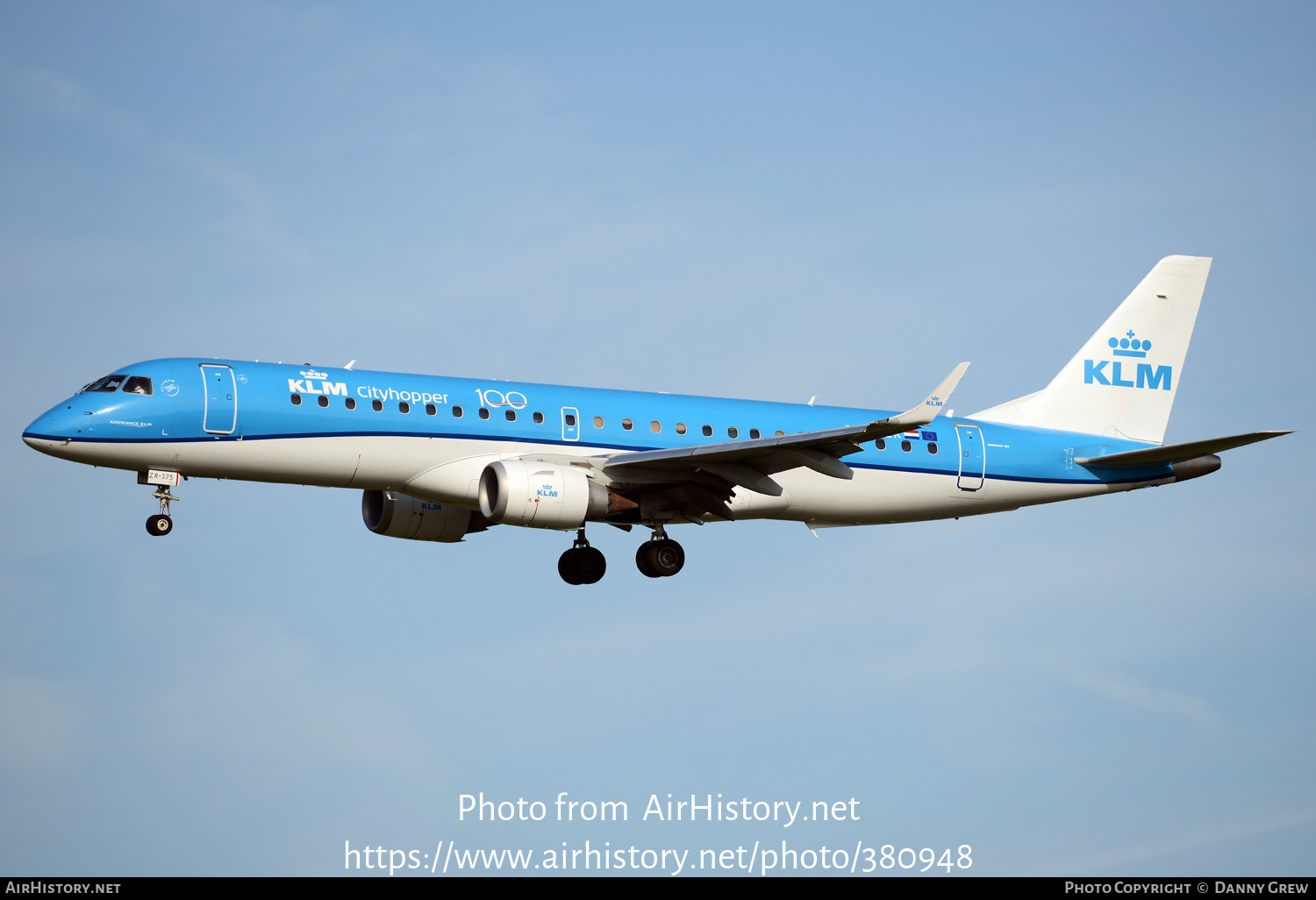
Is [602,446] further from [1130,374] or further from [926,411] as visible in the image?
[1130,374]

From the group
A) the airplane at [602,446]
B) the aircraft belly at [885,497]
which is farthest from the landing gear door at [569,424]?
the aircraft belly at [885,497]

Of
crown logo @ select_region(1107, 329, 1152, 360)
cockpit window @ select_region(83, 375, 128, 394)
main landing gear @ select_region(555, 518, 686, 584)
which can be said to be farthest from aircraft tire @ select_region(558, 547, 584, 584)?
crown logo @ select_region(1107, 329, 1152, 360)

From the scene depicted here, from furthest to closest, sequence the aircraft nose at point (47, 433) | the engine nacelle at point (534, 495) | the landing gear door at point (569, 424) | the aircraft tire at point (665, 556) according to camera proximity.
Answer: the aircraft tire at point (665, 556), the landing gear door at point (569, 424), the engine nacelle at point (534, 495), the aircraft nose at point (47, 433)

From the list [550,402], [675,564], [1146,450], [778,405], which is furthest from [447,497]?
[1146,450]

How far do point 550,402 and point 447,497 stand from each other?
332cm

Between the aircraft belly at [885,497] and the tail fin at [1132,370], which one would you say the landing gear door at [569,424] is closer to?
the aircraft belly at [885,497]

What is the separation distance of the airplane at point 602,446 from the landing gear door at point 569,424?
0.05m

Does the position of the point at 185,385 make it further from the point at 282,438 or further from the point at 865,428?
the point at 865,428

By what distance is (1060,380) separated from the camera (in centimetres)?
4200

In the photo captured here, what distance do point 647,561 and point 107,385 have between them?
42.6 ft

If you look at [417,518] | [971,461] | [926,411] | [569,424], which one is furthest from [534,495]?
[971,461]

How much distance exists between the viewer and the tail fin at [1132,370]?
41.6 m

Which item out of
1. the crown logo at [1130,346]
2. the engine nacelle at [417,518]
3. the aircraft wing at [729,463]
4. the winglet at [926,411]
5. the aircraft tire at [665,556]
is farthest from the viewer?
the crown logo at [1130,346]

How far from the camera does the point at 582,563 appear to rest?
37.7 metres
